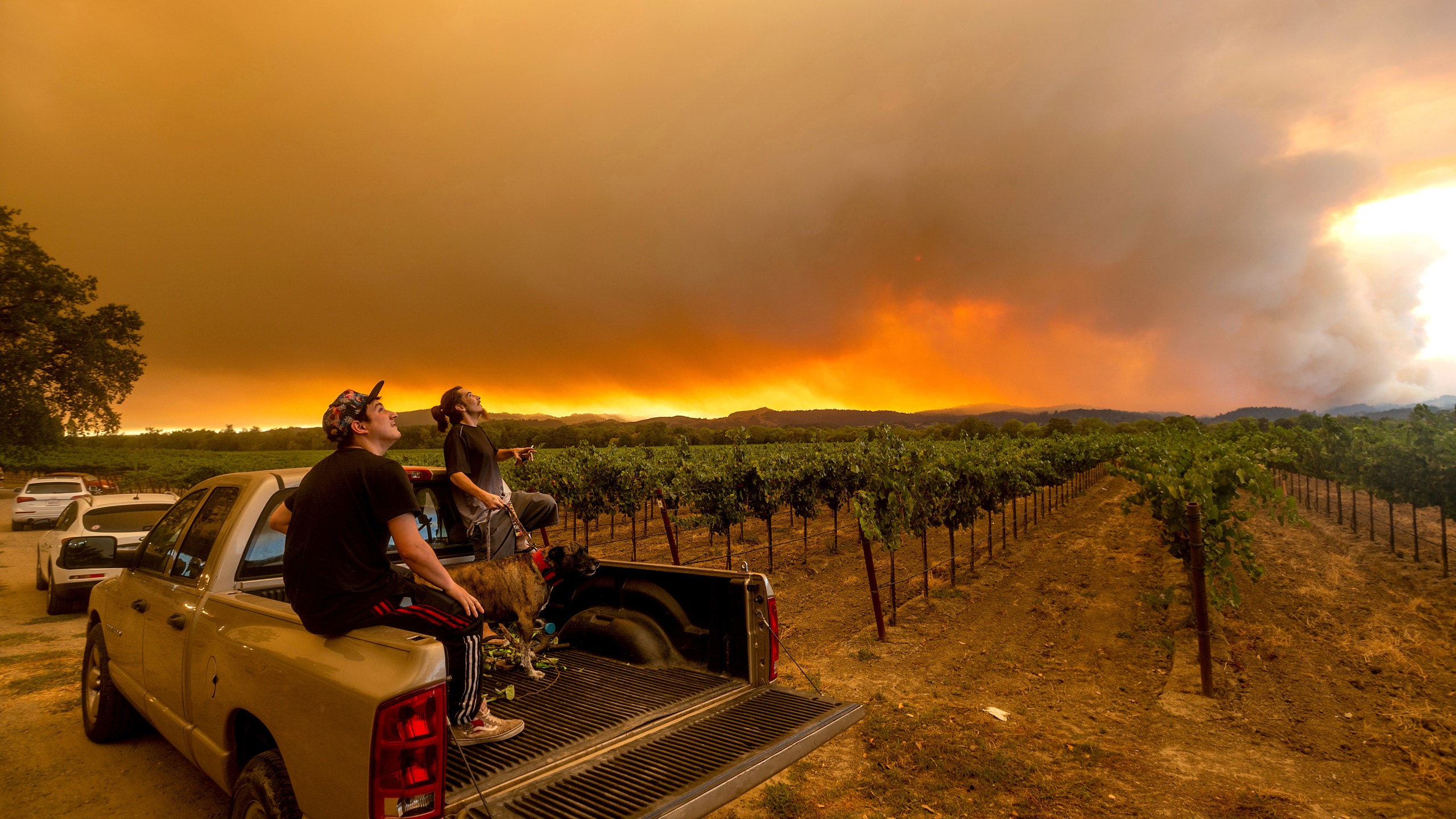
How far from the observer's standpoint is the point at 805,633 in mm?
8758

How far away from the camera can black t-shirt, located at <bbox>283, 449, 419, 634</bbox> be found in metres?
2.34

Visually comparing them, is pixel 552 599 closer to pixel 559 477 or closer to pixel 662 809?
pixel 662 809

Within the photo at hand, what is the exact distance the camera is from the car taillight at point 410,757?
1883mm

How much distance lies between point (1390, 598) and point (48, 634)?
17.8 meters

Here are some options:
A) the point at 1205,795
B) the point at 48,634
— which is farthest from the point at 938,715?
the point at 48,634

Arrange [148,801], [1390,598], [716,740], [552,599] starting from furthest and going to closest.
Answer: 1. [1390,598]
2. [552,599]
3. [148,801]
4. [716,740]

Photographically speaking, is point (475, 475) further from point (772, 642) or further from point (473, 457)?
point (772, 642)

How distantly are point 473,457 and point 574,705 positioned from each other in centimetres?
178

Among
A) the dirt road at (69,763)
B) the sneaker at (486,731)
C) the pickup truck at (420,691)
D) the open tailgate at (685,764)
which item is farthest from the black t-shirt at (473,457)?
the dirt road at (69,763)

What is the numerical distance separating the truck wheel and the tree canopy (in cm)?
3497

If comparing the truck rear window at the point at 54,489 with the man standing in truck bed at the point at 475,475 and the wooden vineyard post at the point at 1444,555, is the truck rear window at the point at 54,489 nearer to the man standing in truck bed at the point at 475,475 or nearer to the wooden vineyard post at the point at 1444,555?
the man standing in truck bed at the point at 475,475

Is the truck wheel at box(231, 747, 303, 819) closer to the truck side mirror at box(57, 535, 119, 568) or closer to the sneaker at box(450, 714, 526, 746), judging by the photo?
the sneaker at box(450, 714, 526, 746)

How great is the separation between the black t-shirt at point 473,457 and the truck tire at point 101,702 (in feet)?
8.33

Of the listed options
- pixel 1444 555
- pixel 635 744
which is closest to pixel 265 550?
pixel 635 744
